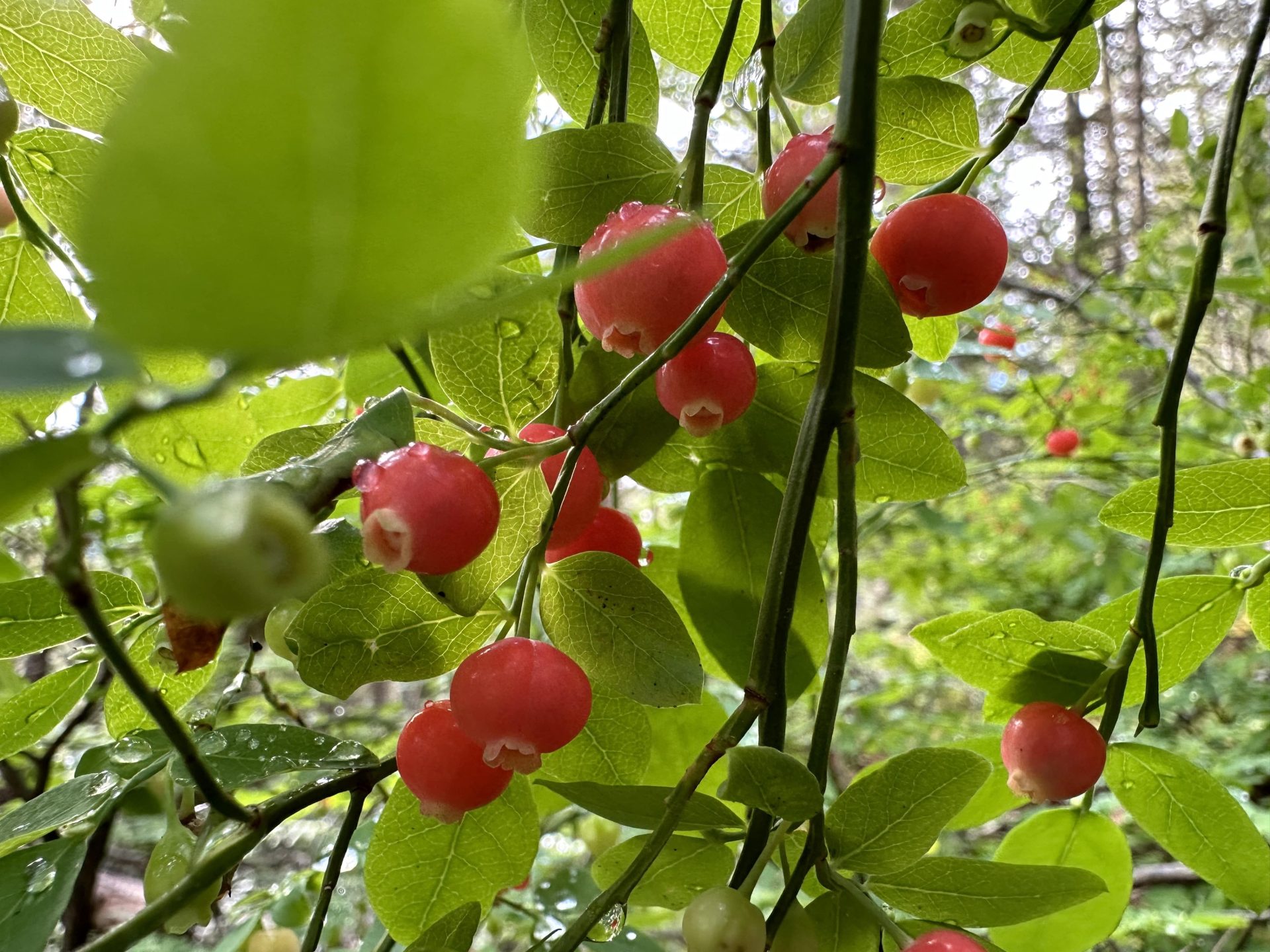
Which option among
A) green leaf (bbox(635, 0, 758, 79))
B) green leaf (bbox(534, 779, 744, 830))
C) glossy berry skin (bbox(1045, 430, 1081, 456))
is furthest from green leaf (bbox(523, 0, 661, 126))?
glossy berry skin (bbox(1045, 430, 1081, 456))

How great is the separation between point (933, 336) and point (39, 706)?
0.55 m

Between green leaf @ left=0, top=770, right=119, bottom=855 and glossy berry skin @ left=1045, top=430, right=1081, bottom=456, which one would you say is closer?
green leaf @ left=0, top=770, right=119, bottom=855

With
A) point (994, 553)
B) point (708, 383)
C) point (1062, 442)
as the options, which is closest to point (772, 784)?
point (708, 383)

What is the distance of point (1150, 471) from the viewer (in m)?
2.03

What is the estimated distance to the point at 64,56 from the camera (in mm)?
430

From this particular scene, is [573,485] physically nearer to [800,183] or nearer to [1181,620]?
[800,183]

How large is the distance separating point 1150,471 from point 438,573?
83.3 inches

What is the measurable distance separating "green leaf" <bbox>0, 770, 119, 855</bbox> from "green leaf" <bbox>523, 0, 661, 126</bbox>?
0.39 metres

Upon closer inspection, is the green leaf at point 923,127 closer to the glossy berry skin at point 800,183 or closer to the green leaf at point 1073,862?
the glossy berry skin at point 800,183

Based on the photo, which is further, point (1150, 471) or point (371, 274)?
point (1150, 471)

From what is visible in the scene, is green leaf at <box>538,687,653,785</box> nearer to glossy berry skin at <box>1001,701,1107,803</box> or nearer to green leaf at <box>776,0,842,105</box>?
glossy berry skin at <box>1001,701,1107,803</box>

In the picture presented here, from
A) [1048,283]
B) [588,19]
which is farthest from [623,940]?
[1048,283]

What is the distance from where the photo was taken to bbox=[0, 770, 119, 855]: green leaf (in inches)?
13.5

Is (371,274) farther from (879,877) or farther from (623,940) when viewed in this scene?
(623,940)
